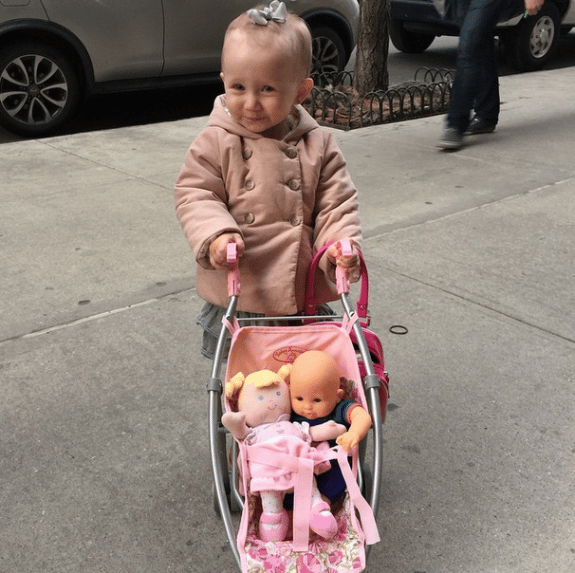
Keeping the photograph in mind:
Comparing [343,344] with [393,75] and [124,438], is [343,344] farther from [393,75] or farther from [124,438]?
[393,75]

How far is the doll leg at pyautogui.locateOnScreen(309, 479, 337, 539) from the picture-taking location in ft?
5.56

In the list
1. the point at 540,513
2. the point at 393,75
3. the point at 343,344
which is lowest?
the point at 393,75

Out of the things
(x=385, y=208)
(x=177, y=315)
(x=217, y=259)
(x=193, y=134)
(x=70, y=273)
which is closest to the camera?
(x=217, y=259)

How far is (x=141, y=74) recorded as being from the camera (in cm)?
670

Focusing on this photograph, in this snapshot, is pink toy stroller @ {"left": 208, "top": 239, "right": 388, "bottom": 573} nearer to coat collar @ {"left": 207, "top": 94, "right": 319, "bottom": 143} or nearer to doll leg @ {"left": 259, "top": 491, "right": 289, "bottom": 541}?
doll leg @ {"left": 259, "top": 491, "right": 289, "bottom": 541}

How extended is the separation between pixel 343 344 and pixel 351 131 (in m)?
4.83

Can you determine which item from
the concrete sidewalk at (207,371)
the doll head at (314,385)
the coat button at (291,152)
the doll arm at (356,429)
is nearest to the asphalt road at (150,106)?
the concrete sidewalk at (207,371)

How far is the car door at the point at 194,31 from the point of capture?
6594 mm

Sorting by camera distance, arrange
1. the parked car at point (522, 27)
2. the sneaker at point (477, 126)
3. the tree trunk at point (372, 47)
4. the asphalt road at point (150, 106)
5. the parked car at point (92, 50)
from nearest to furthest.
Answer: the parked car at point (92, 50), the sneaker at point (477, 126), the tree trunk at point (372, 47), the asphalt road at point (150, 106), the parked car at point (522, 27)

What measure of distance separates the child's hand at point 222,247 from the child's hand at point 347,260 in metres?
0.25

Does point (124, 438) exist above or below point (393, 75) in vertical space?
above

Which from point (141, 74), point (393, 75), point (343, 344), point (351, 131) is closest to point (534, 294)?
point (343, 344)

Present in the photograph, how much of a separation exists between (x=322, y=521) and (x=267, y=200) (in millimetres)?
890

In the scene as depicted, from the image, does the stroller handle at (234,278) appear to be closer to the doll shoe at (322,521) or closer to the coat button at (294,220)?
the coat button at (294,220)
